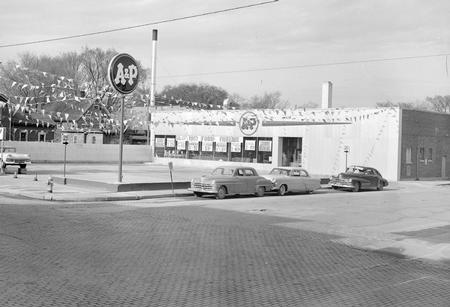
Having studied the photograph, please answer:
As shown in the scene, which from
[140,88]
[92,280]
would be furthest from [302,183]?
[140,88]

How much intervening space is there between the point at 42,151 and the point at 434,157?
113 feet

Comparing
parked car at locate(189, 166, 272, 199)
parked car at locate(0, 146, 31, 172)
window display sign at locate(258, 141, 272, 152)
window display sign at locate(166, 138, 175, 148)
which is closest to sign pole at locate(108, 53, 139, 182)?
parked car at locate(189, 166, 272, 199)

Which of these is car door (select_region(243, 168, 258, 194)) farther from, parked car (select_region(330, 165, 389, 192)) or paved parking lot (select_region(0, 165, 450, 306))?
parked car (select_region(330, 165, 389, 192))

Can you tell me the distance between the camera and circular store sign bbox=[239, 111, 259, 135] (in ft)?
154

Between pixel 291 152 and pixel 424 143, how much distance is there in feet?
34.6

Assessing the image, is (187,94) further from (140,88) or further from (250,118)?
(250,118)

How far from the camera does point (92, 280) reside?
7332 mm

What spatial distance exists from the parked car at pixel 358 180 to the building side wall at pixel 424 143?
8563 millimetres

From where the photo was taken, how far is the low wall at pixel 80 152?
48.8 metres

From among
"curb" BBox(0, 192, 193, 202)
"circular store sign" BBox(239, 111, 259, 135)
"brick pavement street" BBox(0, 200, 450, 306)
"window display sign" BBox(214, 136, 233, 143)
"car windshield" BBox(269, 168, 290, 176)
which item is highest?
"circular store sign" BBox(239, 111, 259, 135)

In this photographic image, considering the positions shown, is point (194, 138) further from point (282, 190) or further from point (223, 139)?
point (282, 190)

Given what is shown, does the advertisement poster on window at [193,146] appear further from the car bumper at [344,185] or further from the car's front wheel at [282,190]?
the car's front wheel at [282,190]

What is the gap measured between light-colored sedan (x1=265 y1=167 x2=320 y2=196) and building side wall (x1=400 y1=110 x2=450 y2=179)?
14279 mm

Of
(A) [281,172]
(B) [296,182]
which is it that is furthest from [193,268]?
(A) [281,172]
